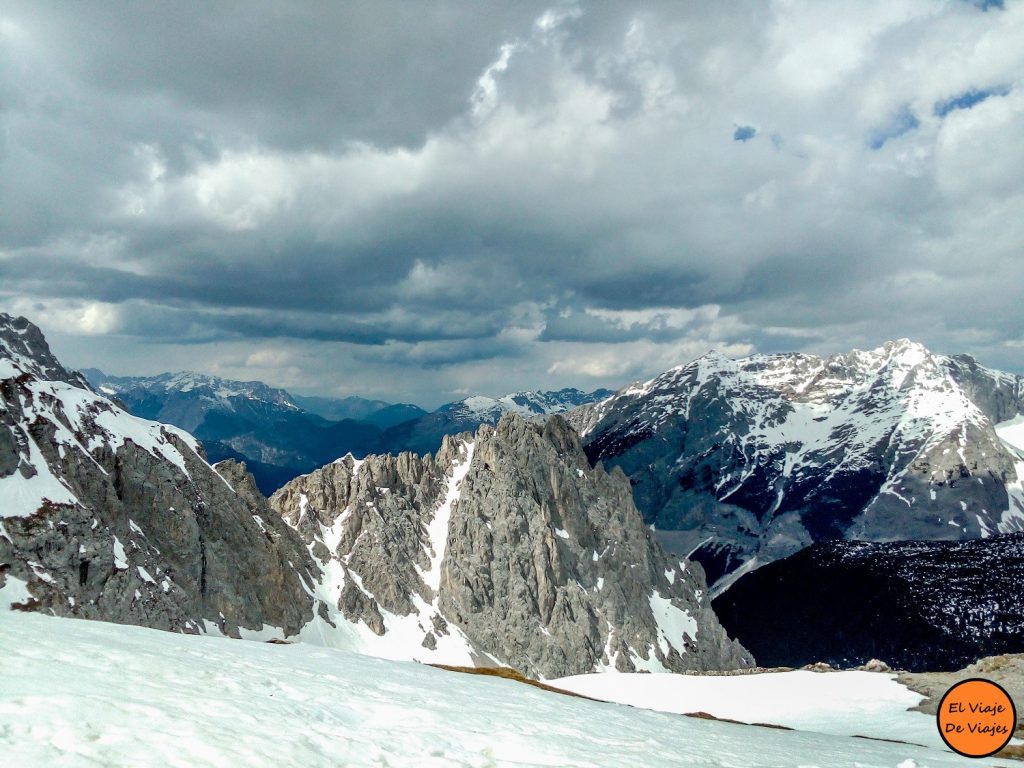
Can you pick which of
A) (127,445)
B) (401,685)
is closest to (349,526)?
(127,445)

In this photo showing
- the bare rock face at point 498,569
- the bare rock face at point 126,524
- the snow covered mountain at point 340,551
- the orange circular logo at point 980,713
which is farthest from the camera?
the bare rock face at point 498,569

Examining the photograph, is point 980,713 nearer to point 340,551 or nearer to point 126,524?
point 126,524

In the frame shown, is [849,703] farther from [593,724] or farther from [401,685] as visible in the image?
[401,685]

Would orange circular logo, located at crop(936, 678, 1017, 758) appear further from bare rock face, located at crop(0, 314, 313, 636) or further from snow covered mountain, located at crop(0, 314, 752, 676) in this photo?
snow covered mountain, located at crop(0, 314, 752, 676)

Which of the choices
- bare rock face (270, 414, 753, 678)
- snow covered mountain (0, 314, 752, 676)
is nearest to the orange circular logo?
snow covered mountain (0, 314, 752, 676)

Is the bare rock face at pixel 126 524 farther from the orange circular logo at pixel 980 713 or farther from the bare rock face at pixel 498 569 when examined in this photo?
the orange circular logo at pixel 980 713

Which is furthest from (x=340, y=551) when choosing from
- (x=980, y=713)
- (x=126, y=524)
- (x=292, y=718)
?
(x=980, y=713)

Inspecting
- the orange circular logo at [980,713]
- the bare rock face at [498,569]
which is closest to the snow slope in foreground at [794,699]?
the orange circular logo at [980,713]
